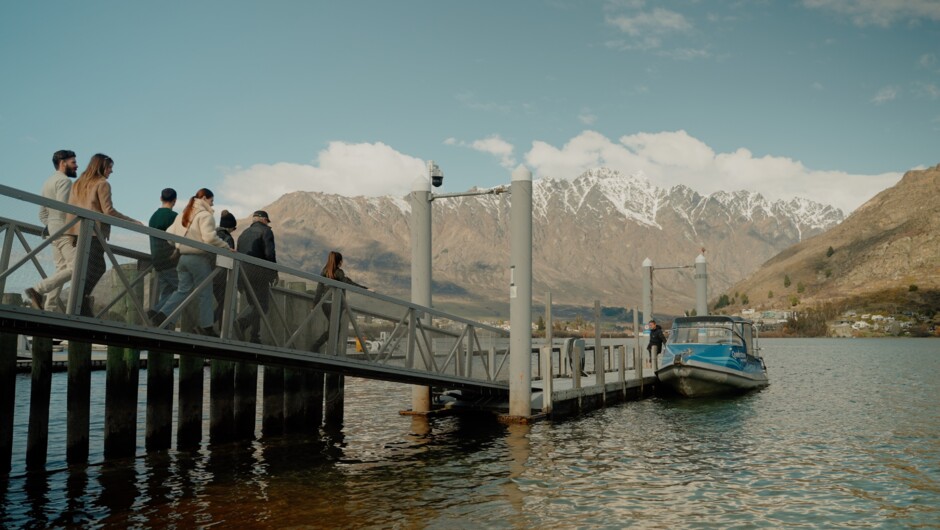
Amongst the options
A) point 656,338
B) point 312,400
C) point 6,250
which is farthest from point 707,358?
point 6,250

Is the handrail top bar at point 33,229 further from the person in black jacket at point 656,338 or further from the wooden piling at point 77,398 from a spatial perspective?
the person in black jacket at point 656,338

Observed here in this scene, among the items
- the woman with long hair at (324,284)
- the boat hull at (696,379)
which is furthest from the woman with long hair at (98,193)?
the boat hull at (696,379)

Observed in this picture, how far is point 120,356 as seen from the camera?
17.6 metres

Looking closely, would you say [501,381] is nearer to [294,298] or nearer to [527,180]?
[527,180]

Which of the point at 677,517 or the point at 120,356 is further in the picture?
the point at 120,356

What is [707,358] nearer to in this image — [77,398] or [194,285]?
[194,285]

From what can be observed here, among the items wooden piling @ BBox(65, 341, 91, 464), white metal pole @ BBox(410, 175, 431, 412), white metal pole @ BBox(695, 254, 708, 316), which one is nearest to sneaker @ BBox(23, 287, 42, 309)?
wooden piling @ BBox(65, 341, 91, 464)

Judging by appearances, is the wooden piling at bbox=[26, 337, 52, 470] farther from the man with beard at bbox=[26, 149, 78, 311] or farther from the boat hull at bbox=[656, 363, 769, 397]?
the boat hull at bbox=[656, 363, 769, 397]

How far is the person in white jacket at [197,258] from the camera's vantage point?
14633 millimetres

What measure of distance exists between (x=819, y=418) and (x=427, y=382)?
17.1m

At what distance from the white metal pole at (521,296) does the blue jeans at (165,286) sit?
34.5ft

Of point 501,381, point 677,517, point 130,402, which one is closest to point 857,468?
point 677,517

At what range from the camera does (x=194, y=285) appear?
14.8 metres

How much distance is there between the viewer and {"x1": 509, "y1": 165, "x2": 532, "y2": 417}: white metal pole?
76.0 ft
